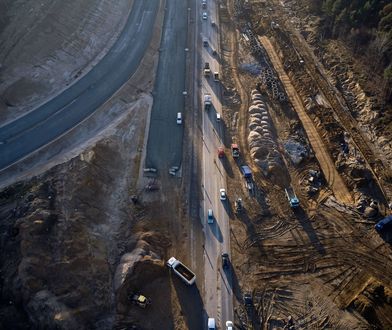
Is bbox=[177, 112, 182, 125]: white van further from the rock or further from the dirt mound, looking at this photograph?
the dirt mound

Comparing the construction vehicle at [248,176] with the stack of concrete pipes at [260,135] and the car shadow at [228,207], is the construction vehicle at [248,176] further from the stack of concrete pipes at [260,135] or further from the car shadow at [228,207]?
the car shadow at [228,207]

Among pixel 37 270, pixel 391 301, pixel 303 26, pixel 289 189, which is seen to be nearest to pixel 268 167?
pixel 289 189

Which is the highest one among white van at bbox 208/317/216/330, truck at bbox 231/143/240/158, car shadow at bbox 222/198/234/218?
truck at bbox 231/143/240/158

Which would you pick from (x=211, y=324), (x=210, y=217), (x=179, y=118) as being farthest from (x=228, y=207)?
(x=179, y=118)

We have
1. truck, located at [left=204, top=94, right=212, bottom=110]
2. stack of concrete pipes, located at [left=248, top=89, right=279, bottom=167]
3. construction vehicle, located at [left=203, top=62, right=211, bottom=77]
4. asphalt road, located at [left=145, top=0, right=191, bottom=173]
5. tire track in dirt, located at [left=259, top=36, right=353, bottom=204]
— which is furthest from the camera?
construction vehicle, located at [left=203, top=62, right=211, bottom=77]

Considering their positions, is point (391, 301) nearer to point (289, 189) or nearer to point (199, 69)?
point (289, 189)

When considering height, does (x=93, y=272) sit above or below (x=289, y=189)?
below

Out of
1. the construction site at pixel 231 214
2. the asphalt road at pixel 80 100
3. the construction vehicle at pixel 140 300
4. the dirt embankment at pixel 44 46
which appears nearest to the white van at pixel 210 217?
the construction site at pixel 231 214

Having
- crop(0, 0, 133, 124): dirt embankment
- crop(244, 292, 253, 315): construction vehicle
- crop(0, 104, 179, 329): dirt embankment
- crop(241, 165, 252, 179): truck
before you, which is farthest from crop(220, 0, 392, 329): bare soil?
crop(0, 0, 133, 124): dirt embankment
